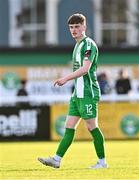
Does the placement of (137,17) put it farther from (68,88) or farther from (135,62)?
(68,88)

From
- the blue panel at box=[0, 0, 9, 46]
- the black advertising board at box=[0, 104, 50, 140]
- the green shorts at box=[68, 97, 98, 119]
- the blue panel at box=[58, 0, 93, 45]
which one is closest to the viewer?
the green shorts at box=[68, 97, 98, 119]

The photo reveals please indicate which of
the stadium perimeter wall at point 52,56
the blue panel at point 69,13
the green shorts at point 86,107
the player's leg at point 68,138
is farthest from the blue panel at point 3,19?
the green shorts at point 86,107

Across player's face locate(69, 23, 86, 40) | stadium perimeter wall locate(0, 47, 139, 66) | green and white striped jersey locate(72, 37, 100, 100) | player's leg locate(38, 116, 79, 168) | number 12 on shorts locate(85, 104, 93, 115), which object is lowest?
stadium perimeter wall locate(0, 47, 139, 66)

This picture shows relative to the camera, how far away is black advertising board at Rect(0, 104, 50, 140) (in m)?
22.3

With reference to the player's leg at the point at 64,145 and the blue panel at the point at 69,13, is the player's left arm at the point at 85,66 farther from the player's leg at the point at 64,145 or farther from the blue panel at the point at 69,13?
the blue panel at the point at 69,13

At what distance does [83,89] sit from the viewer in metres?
11.6

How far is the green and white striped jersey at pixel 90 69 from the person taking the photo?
1155cm

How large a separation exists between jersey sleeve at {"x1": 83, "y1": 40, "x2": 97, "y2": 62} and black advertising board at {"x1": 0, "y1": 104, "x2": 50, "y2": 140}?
10909 millimetres

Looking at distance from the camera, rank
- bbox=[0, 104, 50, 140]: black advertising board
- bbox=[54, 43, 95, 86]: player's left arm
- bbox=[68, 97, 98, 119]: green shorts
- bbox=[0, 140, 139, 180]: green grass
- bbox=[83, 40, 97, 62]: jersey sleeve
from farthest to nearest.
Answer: bbox=[0, 104, 50, 140]: black advertising board → bbox=[68, 97, 98, 119]: green shorts → bbox=[83, 40, 97, 62]: jersey sleeve → bbox=[54, 43, 95, 86]: player's left arm → bbox=[0, 140, 139, 180]: green grass

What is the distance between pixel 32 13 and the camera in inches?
1553

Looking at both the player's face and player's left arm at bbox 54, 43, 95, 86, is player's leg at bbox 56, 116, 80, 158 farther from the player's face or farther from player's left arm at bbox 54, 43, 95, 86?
the player's face

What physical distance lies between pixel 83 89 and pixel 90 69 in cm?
29

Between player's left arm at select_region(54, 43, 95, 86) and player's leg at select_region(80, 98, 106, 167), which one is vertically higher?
player's left arm at select_region(54, 43, 95, 86)

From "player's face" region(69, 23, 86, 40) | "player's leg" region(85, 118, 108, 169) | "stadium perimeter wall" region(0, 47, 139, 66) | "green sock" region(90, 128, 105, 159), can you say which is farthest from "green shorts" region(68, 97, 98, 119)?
"stadium perimeter wall" region(0, 47, 139, 66)
